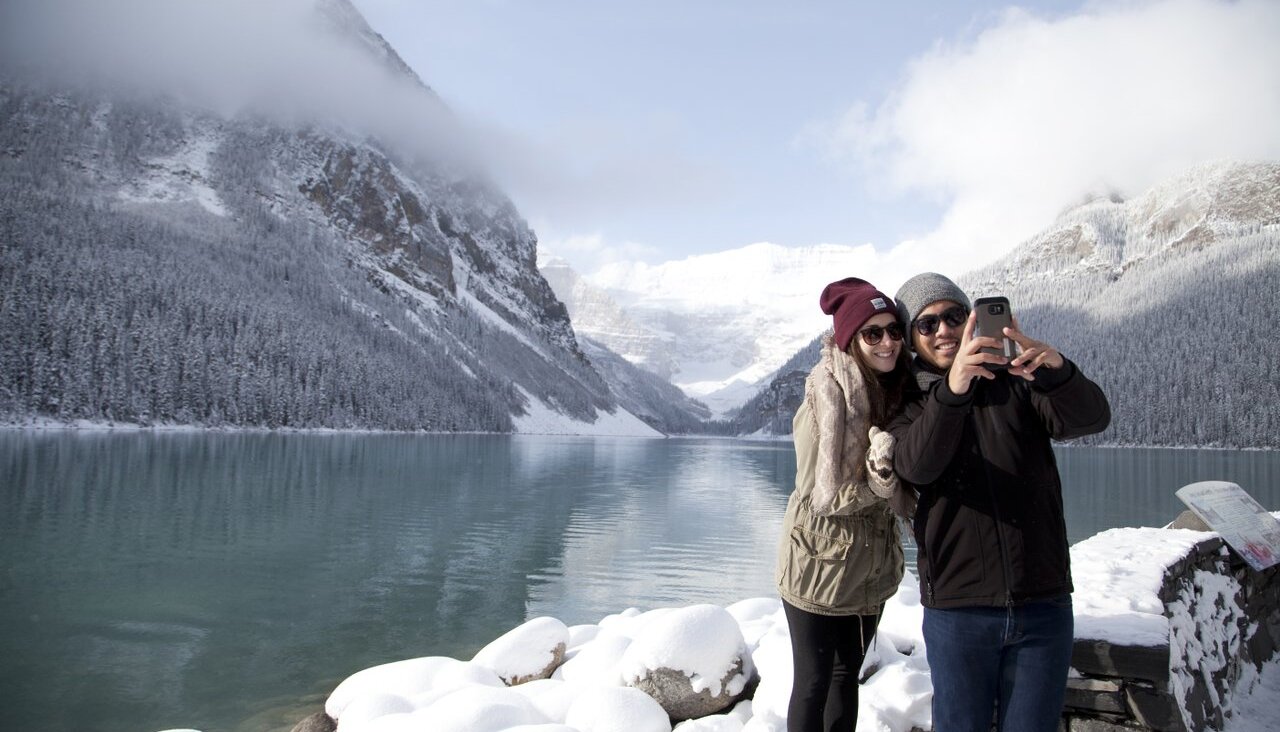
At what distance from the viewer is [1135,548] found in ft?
19.5

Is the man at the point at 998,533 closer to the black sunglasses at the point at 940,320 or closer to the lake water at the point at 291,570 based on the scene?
the black sunglasses at the point at 940,320

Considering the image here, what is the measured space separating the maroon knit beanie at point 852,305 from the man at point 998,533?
475 millimetres

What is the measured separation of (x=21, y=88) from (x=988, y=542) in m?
221

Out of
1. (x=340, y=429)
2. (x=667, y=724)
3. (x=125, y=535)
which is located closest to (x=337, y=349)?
(x=340, y=429)

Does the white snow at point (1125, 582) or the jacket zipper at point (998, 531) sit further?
the white snow at point (1125, 582)

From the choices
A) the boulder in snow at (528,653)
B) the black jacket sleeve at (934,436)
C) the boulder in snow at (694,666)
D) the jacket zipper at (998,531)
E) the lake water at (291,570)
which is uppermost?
the black jacket sleeve at (934,436)

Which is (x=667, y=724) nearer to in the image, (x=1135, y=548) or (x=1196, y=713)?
(x=1196, y=713)

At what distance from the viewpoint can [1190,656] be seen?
493 centimetres

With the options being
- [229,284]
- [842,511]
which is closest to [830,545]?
[842,511]

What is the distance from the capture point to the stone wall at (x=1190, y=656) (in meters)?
3.78

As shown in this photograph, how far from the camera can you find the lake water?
31.7 feet

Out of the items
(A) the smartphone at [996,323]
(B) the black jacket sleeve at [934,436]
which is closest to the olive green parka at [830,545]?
(B) the black jacket sleeve at [934,436]

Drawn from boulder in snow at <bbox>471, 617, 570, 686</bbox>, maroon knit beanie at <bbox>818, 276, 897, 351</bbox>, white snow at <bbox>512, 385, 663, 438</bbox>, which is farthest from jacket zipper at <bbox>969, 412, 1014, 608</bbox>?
white snow at <bbox>512, 385, 663, 438</bbox>

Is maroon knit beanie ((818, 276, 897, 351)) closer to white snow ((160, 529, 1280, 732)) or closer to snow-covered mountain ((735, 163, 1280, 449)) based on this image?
white snow ((160, 529, 1280, 732))
